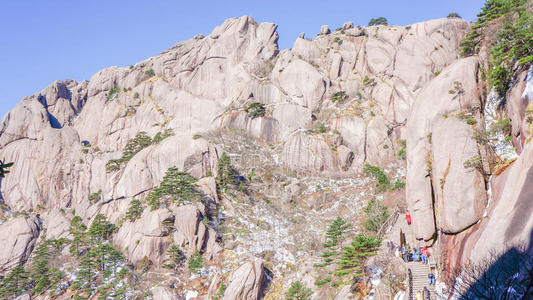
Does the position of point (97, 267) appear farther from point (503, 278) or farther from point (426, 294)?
point (503, 278)

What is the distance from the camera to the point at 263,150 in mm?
66312

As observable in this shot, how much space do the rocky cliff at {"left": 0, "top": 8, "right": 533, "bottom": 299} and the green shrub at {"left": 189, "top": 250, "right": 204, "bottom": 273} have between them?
1.18 meters

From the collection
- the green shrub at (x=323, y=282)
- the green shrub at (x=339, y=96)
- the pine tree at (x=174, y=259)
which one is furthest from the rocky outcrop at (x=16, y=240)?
the green shrub at (x=339, y=96)

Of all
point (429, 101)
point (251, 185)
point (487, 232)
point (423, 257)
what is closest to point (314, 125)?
point (251, 185)

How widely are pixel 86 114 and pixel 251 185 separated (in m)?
57.0

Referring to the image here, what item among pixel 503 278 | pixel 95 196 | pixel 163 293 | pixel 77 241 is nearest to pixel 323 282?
pixel 163 293

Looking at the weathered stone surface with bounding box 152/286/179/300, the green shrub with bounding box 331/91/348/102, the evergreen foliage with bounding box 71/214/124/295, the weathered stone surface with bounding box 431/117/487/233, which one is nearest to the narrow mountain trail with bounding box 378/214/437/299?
the weathered stone surface with bounding box 431/117/487/233

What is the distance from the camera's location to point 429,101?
109 feet

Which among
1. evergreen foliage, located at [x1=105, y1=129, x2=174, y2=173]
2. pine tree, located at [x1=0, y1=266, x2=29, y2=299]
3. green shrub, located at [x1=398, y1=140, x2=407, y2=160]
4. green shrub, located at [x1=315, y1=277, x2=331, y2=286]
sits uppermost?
evergreen foliage, located at [x1=105, y1=129, x2=174, y2=173]

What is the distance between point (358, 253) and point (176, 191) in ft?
93.9

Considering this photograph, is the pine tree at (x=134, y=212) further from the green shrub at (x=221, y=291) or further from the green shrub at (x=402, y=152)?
the green shrub at (x=402, y=152)

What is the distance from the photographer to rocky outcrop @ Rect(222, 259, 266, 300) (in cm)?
3706

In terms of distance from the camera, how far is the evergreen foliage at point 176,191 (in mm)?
47875

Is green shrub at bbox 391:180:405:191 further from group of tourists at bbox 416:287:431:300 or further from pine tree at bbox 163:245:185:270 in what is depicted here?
pine tree at bbox 163:245:185:270
